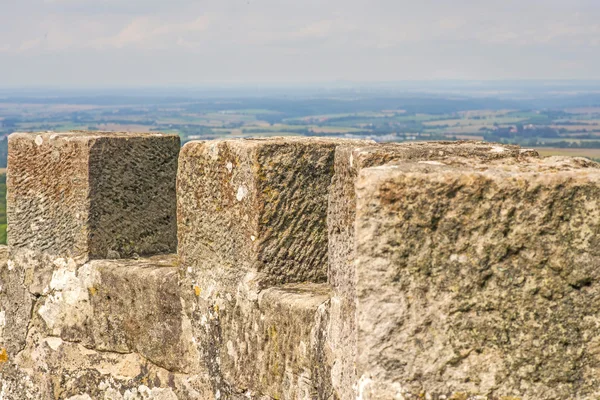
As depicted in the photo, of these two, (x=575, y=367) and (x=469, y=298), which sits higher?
(x=469, y=298)

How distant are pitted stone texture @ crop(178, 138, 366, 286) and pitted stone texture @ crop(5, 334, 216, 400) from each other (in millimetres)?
609

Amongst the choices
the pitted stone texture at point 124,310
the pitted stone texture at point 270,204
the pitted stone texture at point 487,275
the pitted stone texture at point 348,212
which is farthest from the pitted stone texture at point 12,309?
the pitted stone texture at point 487,275

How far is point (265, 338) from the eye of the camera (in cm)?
312

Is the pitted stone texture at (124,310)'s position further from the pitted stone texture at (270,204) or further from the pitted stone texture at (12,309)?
the pitted stone texture at (270,204)

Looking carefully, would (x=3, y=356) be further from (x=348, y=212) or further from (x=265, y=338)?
(x=348, y=212)

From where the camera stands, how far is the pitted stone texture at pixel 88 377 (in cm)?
364

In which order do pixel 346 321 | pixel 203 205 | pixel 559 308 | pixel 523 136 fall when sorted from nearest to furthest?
pixel 559 308 → pixel 346 321 → pixel 203 205 → pixel 523 136

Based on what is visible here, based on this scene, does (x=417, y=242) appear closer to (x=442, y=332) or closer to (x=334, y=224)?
(x=442, y=332)

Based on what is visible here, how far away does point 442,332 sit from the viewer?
85.1 inches

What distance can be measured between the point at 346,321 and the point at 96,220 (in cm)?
186

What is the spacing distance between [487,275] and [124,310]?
6.97 ft

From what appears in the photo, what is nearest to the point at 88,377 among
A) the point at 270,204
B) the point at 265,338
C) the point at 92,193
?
the point at 92,193

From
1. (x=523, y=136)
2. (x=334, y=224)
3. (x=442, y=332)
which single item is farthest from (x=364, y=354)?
(x=523, y=136)

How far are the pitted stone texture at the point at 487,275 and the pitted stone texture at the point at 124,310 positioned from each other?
156cm
